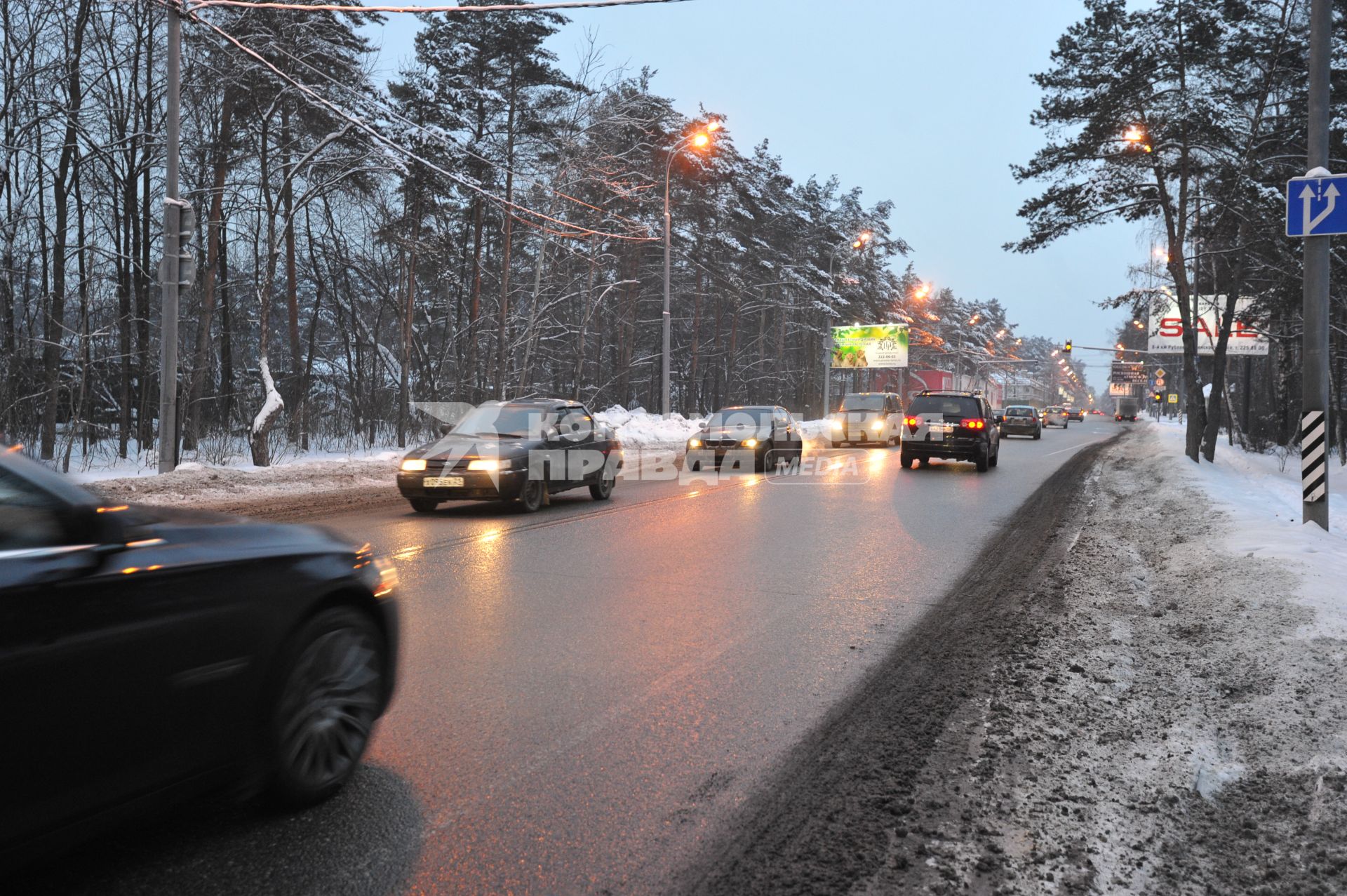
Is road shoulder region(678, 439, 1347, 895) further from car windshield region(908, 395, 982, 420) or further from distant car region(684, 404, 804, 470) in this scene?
distant car region(684, 404, 804, 470)

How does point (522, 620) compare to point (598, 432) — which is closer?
point (522, 620)

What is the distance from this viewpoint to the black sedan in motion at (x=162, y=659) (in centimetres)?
243

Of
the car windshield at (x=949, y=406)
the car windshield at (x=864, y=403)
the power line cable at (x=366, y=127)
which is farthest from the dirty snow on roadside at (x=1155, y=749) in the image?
the car windshield at (x=864, y=403)

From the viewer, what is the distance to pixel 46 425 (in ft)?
64.3

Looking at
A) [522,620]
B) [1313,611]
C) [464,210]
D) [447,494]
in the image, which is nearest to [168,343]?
[447,494]

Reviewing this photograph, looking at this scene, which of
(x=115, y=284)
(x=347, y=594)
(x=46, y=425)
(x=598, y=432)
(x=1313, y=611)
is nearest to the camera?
(x=347, y=594)

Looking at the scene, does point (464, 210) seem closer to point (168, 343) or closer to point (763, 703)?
point (168, 343)

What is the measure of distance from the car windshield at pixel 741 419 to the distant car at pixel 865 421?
12.9m

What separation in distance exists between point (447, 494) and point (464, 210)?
86.0ft

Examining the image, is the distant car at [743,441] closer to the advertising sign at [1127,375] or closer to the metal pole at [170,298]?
the metal pole at [170,298]

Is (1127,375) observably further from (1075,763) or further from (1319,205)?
(1075,763)

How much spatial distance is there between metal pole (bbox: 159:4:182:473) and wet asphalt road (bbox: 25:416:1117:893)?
17.6 ft

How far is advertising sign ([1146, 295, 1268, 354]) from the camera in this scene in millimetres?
32594

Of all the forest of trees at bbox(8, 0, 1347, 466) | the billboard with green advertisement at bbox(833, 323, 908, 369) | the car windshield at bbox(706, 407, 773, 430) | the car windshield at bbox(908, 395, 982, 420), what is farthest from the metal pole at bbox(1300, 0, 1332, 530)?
the billboard with green advertisement at bbox(833, 323, 908, 369)
